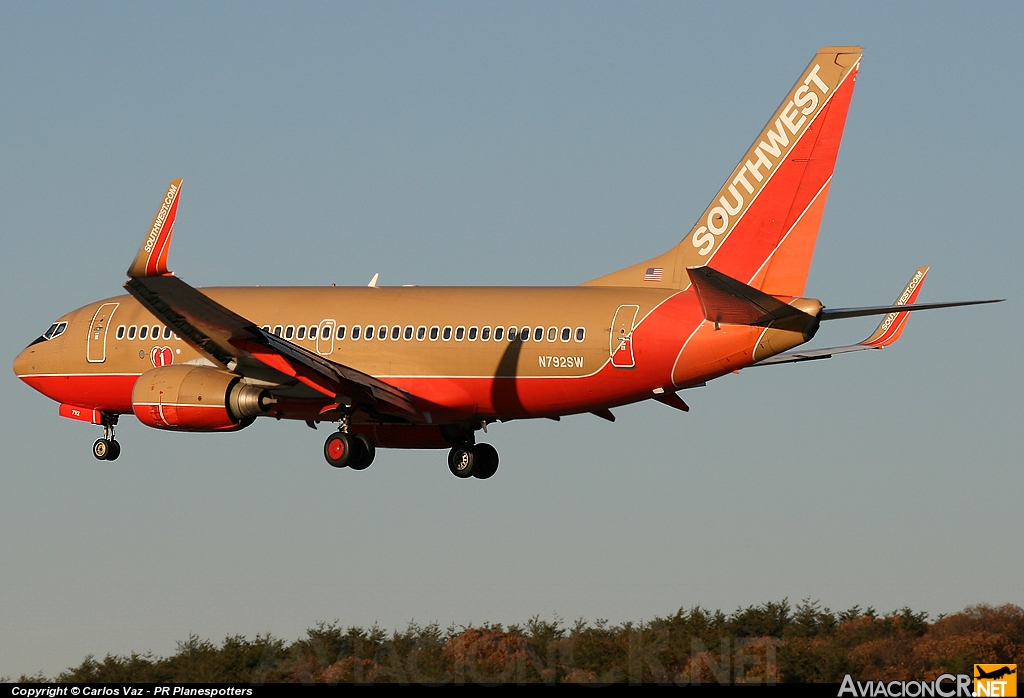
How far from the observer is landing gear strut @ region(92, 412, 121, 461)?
5584 centimetres

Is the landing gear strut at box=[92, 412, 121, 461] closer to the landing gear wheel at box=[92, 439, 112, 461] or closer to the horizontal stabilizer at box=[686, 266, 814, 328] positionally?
the landing gear wheel at box=[92, 439, 112, 461]

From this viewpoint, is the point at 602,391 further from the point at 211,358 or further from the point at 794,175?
the point at 211,358

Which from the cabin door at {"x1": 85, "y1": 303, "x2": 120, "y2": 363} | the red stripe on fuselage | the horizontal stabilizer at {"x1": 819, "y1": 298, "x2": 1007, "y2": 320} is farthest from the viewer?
the cabin door at {"x1": 85, "y1": 303, "x2": 120, "y2": 363}

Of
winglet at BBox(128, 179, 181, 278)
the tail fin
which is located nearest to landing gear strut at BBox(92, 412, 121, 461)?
winglet at BBox(128, 179, 181, 278)

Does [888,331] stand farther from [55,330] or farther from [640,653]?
A: [55,330]

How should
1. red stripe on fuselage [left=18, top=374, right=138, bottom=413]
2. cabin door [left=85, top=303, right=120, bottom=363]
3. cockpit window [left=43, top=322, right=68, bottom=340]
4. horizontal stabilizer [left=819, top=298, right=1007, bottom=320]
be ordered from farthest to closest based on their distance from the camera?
cockpit window [left=43, top=322, right=68, bottom=340] → cabin door [left=85, top=303, right=120, bottom=363] → red stripe on fuselage [left=18, top=374, right=138, bottom=413] → horizontal stabilizer [left=819, top=298, right=1007, bottom=320]

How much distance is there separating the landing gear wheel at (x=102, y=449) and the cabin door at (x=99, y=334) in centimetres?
309

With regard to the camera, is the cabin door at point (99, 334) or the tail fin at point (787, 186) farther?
the cabin door at point (99, 334)

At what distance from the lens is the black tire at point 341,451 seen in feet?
164

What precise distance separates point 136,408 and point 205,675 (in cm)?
815

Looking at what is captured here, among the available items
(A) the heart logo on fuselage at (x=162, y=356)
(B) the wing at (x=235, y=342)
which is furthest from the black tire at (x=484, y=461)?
(A) the heart logo on fuselage at (x=162, y=356)

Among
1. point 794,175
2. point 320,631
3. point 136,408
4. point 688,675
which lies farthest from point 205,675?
point 794,175

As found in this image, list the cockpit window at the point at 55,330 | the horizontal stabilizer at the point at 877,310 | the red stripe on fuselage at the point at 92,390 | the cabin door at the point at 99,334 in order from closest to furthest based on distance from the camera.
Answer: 1. the horizontal stabilizer at the point at 877,310
2. the red stripe on fuselage at the point at 92,390
3. the cabin door at the point at 99,334
4. the cockpit window at the point at 55,330

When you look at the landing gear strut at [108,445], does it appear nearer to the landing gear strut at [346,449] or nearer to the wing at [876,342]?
the landing gear strut at [346,449]
